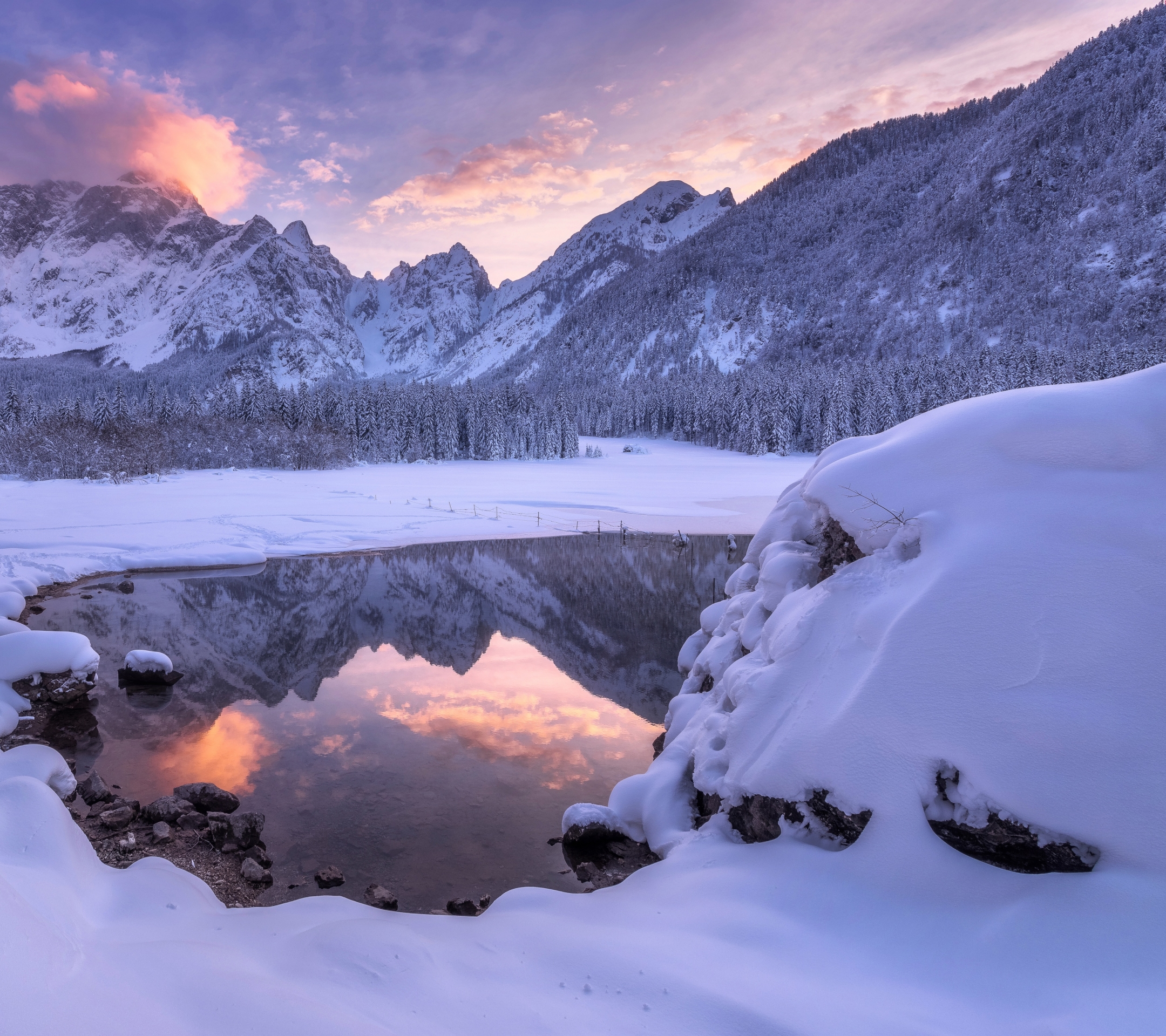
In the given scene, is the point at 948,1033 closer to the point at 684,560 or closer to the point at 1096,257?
the point at 684,560

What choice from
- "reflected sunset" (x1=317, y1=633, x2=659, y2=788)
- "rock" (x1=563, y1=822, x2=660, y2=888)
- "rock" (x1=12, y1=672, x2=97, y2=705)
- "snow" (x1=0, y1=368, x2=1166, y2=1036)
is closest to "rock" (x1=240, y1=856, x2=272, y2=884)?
"snow" (x1=0, y1=368, x2=1166, y2=1036)

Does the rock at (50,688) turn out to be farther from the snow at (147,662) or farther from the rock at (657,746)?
the rock at (657,746)

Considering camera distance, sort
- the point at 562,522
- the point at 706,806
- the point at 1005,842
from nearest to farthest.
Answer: the point at 1005,842 → the point at 706,806 → the point at 562,522

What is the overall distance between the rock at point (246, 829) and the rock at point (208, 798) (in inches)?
22.4

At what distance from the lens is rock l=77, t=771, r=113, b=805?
360 inches

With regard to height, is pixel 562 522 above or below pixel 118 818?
above

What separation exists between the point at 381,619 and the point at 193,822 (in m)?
11.3

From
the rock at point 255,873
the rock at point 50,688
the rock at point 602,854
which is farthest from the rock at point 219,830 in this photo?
the rock at point 50,688

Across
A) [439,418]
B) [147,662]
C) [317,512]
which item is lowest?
[147,662]

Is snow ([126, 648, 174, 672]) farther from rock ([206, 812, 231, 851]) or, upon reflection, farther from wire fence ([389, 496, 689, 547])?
wire fence ([389, 496, 689, 547])

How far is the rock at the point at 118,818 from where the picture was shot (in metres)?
8.36

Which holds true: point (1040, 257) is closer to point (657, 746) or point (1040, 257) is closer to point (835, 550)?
point (835, 550)

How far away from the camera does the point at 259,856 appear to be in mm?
7988

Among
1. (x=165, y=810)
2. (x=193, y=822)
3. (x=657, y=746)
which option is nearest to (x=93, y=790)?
(x=165, y=810)
